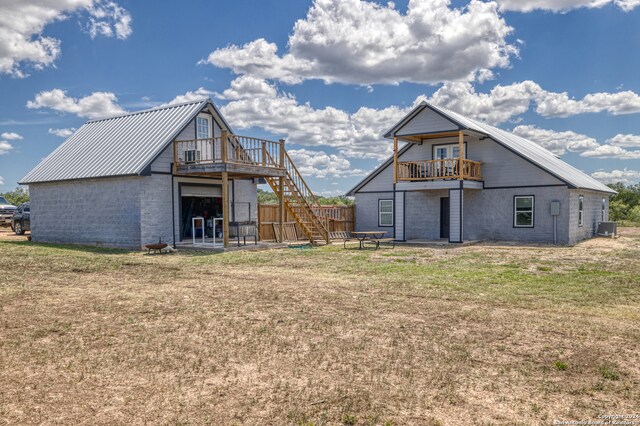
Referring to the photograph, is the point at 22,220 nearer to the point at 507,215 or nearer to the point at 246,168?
the point at 246,168

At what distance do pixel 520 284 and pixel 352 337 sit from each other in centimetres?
613

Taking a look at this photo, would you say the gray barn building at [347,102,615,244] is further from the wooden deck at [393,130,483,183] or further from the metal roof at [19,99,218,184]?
the metal roof at [19,99,218,184]

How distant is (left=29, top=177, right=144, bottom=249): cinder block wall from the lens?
20719 millimetres

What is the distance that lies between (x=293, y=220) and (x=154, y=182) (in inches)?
324

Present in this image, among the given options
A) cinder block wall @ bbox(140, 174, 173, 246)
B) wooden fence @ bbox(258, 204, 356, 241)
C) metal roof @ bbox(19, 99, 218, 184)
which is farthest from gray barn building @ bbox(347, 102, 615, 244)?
cinder block wall @ bbox(140, 174, 173, 246)

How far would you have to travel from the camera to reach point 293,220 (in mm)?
27109

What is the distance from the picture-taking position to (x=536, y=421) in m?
4.70

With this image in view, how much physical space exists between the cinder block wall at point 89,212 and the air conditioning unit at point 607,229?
23489 mm

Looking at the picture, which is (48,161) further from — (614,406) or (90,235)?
(614,406)

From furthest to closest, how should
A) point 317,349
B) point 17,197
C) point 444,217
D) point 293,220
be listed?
1. point 17,197
2. point 293,220
3. point 444,217
4. point 317,349

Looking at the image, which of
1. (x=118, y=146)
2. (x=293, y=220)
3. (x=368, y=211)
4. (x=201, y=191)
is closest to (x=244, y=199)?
(x=201, y=191)

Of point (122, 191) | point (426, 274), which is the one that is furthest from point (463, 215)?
point (122, 191)

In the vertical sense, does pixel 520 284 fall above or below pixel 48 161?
below

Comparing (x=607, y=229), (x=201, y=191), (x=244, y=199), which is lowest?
(x=607, y=229)
